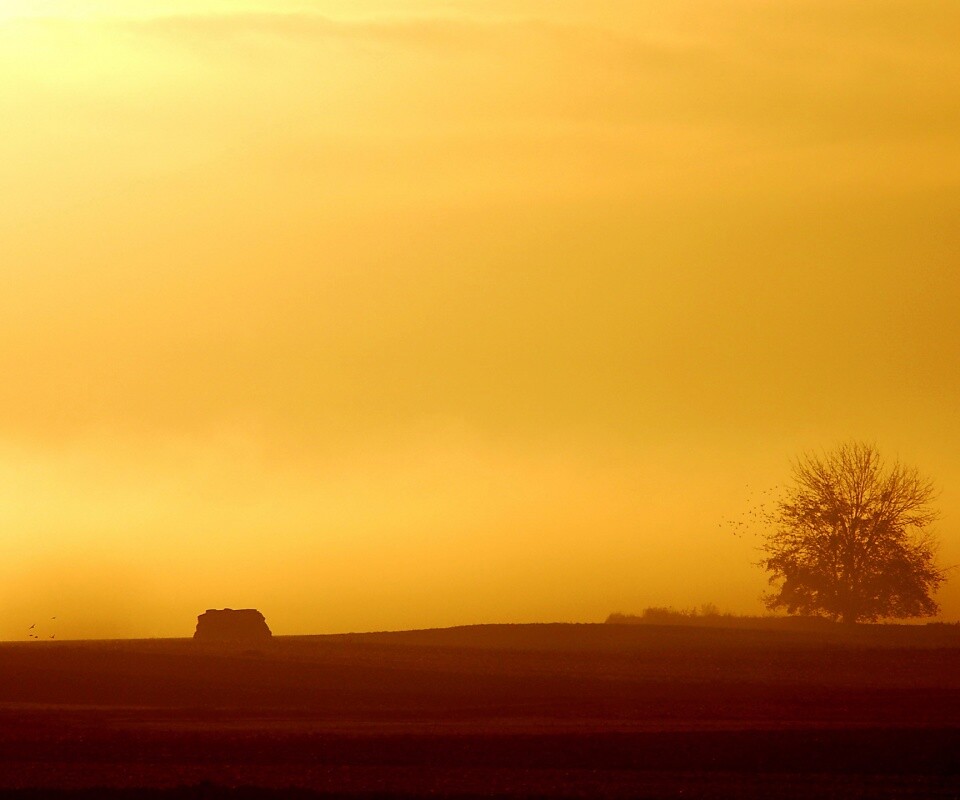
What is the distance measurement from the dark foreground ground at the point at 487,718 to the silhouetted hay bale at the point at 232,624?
347 centimetres

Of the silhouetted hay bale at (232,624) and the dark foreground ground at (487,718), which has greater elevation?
the silhouetted hay bale at (232,624)

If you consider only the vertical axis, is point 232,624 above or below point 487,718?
above

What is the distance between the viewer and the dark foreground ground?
28.4 m

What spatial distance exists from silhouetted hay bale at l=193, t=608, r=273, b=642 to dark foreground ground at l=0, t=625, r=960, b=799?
3473 millimetres

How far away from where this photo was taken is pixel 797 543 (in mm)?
72438

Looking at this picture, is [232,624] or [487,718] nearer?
[487,718]

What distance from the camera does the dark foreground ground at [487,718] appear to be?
28422mm

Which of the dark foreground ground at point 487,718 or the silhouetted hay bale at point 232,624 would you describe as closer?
the dark foreground ground at point 487,718

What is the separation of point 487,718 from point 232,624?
34.0 metres

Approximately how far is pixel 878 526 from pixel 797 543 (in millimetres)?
3589

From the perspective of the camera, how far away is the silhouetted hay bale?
7262 cm

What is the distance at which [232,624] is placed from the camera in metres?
73.3

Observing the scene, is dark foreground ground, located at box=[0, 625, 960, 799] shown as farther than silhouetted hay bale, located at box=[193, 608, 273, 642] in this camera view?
No

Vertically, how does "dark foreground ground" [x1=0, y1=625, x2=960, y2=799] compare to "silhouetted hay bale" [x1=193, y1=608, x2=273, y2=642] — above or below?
below
